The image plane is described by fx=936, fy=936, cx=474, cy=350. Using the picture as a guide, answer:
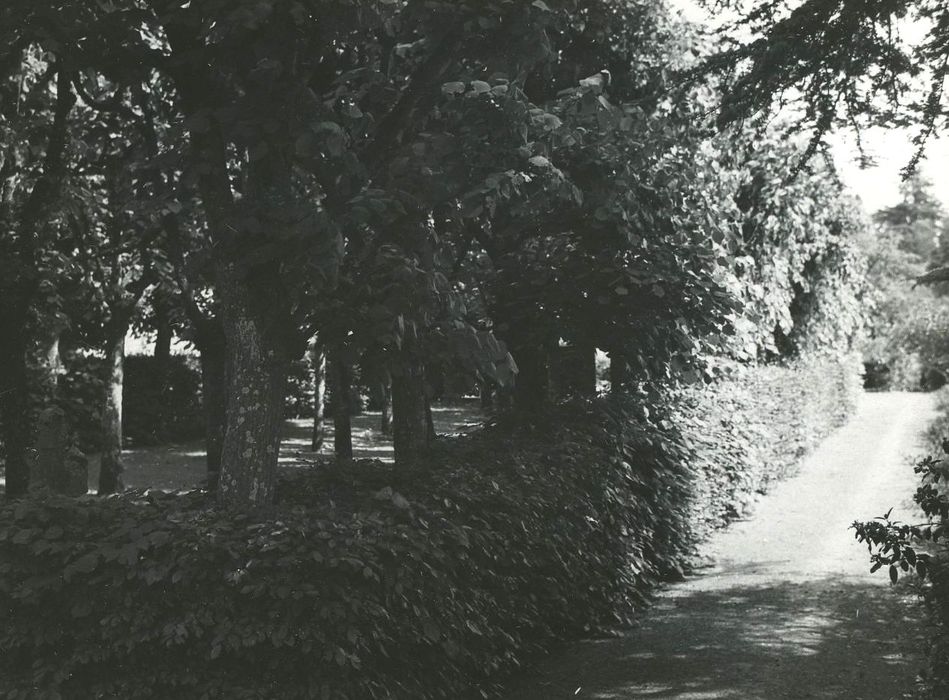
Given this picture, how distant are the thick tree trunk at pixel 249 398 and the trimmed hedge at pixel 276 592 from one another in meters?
0.37

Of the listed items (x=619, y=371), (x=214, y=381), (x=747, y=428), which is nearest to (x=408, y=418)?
(x=619, y=371)

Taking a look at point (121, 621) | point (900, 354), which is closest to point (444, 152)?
point (121, 621)

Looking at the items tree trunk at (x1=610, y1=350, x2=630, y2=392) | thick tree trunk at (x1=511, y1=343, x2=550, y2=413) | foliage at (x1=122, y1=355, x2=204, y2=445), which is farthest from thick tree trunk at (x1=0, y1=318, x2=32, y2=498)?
foliage at (x1=122, y1=355, x2=204, y2=445)

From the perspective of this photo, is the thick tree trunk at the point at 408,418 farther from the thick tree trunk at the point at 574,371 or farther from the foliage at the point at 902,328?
the foliage at the point at 902,328

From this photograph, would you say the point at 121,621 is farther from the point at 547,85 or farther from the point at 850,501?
the point at 850,501

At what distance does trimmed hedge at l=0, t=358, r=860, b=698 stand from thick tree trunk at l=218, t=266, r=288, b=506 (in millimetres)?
369

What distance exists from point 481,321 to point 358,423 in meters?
19.1

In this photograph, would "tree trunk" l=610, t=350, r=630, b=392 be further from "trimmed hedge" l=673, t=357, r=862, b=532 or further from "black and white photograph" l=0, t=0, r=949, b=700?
"trimmed hedge" l=673, t=357, r=862, b=532

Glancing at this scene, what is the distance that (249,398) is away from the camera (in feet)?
20.3

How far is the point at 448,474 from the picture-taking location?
6672 mm

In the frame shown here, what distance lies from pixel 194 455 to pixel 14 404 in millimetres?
11185

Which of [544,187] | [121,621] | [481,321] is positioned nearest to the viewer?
[121,621]

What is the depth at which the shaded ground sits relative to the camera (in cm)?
1872

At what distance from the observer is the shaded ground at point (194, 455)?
1872cm
